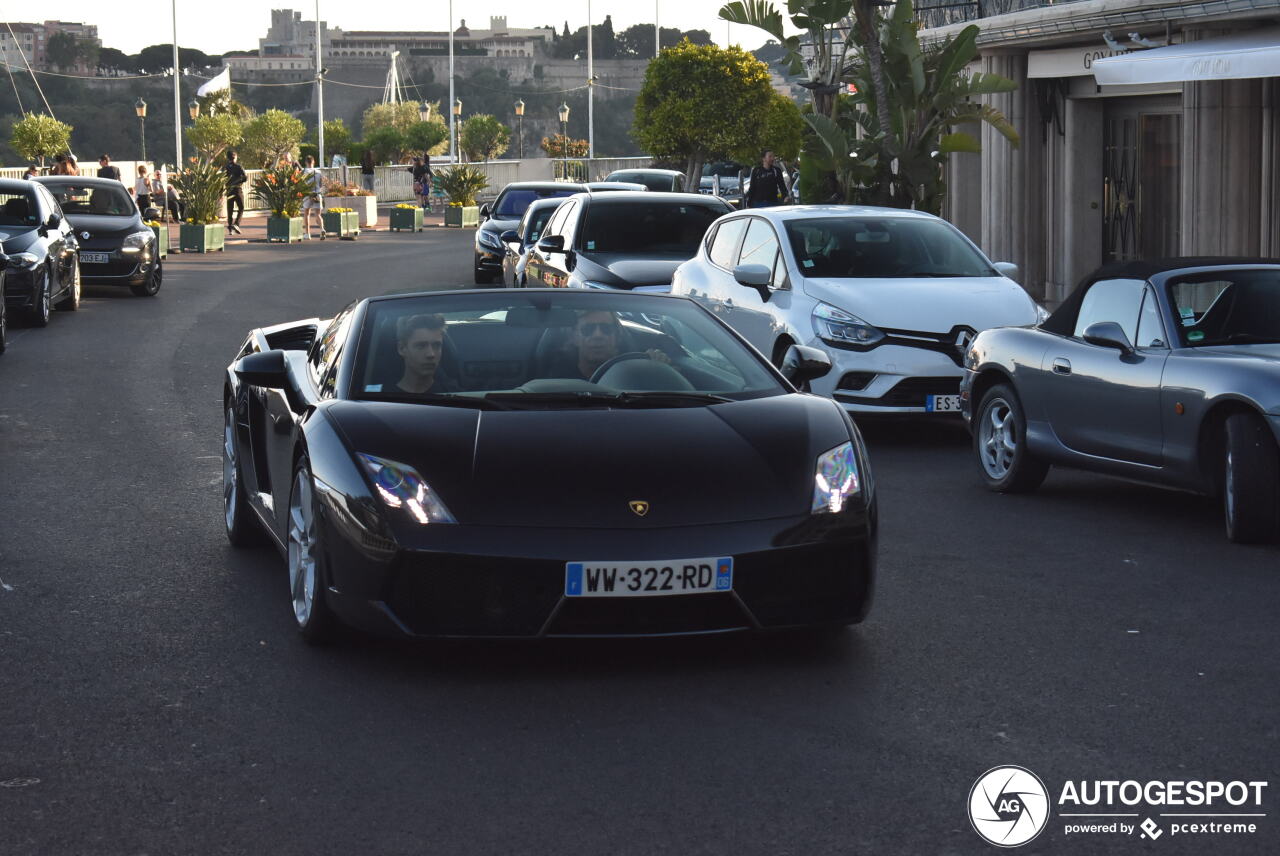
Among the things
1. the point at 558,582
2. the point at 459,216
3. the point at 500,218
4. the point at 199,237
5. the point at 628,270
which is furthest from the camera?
the point at 459,216

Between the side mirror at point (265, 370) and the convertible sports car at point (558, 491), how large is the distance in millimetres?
168

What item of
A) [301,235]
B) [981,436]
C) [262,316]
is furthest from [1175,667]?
[301,235]

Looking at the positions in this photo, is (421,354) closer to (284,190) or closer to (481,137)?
(284,190)

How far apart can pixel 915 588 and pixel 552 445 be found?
2.00 meters

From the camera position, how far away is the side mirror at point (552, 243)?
1828 centimetres

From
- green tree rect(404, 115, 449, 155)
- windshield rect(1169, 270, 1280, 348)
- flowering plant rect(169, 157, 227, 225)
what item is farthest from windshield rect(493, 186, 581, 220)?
green tree rect(404, 115, 449, 155)

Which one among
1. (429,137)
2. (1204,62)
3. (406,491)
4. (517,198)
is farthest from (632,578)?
(429,137)

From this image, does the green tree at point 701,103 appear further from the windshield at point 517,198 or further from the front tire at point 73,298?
the front tire at point 73,298

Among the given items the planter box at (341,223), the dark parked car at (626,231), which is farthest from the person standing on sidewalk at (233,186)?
the dark parked car at (626,231)

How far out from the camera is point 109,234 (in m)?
25.9

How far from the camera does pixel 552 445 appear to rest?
6133 millimetres

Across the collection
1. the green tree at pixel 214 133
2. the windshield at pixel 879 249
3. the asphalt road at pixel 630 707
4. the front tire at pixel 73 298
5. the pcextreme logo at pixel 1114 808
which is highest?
the green tree at pixel 214 133

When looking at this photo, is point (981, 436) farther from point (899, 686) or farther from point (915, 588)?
point (899, 686)

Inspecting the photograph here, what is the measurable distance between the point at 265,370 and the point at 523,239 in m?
16.7
